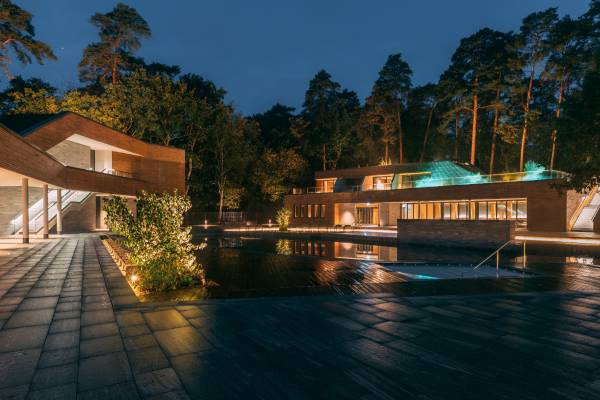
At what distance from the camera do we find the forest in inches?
1225

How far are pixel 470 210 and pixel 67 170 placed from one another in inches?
1174

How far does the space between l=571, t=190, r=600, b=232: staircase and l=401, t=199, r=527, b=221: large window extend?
3.55m

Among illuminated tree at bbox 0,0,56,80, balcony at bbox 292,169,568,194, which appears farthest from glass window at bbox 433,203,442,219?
illuminated tree at bbox 0,0,56,80

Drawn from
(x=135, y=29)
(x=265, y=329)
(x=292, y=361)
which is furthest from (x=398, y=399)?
(x=135, y=29)

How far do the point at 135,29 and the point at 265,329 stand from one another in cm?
4801

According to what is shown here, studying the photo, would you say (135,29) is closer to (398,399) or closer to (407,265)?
(407,265)

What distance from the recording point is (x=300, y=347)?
4203 millimetres

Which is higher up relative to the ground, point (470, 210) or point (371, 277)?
point (470, 210)

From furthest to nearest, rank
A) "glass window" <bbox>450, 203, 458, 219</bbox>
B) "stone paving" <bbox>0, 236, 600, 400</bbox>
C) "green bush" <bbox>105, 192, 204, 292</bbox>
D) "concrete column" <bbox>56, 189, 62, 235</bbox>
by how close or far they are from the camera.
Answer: "glass window" <bbox>450, 203, 458, 219</bbox> → "concrete column" <bbox>56, 189, 62, 235</bbox> → "green bush" <bbox>105, 192, 204, 292</bbox> → "stone paving" <bbox>0, 236, 600, 400</bbox>

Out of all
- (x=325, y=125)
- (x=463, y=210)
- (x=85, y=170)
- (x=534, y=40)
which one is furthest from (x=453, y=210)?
(x=85, y=170)

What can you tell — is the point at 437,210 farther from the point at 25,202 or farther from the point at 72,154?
the point at 72,154

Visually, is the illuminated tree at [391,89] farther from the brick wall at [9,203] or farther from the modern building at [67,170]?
the brick wall at [9,203]

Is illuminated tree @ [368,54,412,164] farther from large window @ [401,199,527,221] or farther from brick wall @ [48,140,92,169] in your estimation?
brick wall @ [48,140,92,169]

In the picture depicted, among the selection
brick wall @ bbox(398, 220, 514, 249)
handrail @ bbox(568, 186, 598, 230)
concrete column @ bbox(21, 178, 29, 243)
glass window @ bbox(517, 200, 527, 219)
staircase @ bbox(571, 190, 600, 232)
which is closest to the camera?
concrete column @ bbox(21, 178, 29, 243)
